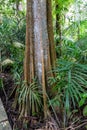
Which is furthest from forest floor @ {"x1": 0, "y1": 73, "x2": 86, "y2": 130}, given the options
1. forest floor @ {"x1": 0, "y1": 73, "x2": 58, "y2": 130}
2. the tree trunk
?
the tree trunk

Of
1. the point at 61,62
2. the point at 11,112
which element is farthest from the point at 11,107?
the point at 61,62

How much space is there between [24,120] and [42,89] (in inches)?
20.2

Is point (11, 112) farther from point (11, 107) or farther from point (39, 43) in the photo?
point (39, 43)

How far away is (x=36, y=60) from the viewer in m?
3.61

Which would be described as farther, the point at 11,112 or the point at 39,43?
the point at 11,112

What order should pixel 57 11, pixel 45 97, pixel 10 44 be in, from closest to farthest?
1. pixel 45 97
2. pixel 10 44
3. pixel 57 11

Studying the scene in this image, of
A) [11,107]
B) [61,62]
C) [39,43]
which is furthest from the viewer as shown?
[11,107]

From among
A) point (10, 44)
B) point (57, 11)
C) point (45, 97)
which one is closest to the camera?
point (45, 97)

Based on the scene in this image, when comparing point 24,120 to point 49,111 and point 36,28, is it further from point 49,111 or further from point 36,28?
point 36,28

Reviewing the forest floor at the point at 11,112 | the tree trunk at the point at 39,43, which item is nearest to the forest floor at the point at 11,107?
the forest floor at the point at 11,112

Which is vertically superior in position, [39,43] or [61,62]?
[39,43]

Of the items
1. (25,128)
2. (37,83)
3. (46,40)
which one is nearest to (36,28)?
(46,40)

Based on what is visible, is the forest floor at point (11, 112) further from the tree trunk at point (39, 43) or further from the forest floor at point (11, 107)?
the tree trunk at point (39, 43)

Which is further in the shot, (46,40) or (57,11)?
(57,11)
